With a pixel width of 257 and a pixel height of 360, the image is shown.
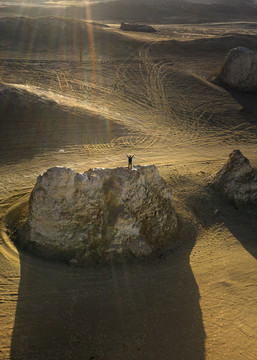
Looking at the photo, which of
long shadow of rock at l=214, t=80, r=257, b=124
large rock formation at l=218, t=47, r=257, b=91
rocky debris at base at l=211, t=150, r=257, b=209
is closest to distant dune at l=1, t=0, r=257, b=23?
large rock formation at l=218, t=47, r=257, b=91

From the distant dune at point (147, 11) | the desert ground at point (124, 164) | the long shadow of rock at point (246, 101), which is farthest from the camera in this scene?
the distant dune at point (147, 11)

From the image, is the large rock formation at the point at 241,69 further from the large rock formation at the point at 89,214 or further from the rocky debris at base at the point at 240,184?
the large rock formation at the point at 89,214

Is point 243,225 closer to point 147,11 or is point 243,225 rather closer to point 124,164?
point 124,164

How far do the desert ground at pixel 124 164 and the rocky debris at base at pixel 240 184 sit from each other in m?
0.40

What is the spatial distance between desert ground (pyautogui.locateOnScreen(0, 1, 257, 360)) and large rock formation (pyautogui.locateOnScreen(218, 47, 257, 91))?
859 millimetres

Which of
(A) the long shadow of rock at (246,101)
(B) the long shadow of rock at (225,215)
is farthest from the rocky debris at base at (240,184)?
(A) the long shadow of rock at (246,101)

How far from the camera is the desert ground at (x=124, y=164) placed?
553cm

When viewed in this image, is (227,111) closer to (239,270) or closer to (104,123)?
(104,123)

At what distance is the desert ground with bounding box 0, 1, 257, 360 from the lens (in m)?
5.53

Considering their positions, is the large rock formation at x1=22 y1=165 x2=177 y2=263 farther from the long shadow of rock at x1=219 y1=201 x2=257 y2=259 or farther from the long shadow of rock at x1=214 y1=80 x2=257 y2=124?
the long shadow of rock at x1=214 y1=80 x2=257 y2=124

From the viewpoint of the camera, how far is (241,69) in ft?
62.4

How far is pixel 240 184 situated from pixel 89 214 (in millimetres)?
5472

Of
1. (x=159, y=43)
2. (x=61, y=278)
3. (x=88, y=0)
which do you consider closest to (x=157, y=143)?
(x=61, y=278)

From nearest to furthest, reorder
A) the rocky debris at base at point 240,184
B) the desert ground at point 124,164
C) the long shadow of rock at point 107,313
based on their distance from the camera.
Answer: the long shadow of rock at point 107,313 → the desert ground at point 124,164 → the rocky debris at base at point 240,184
